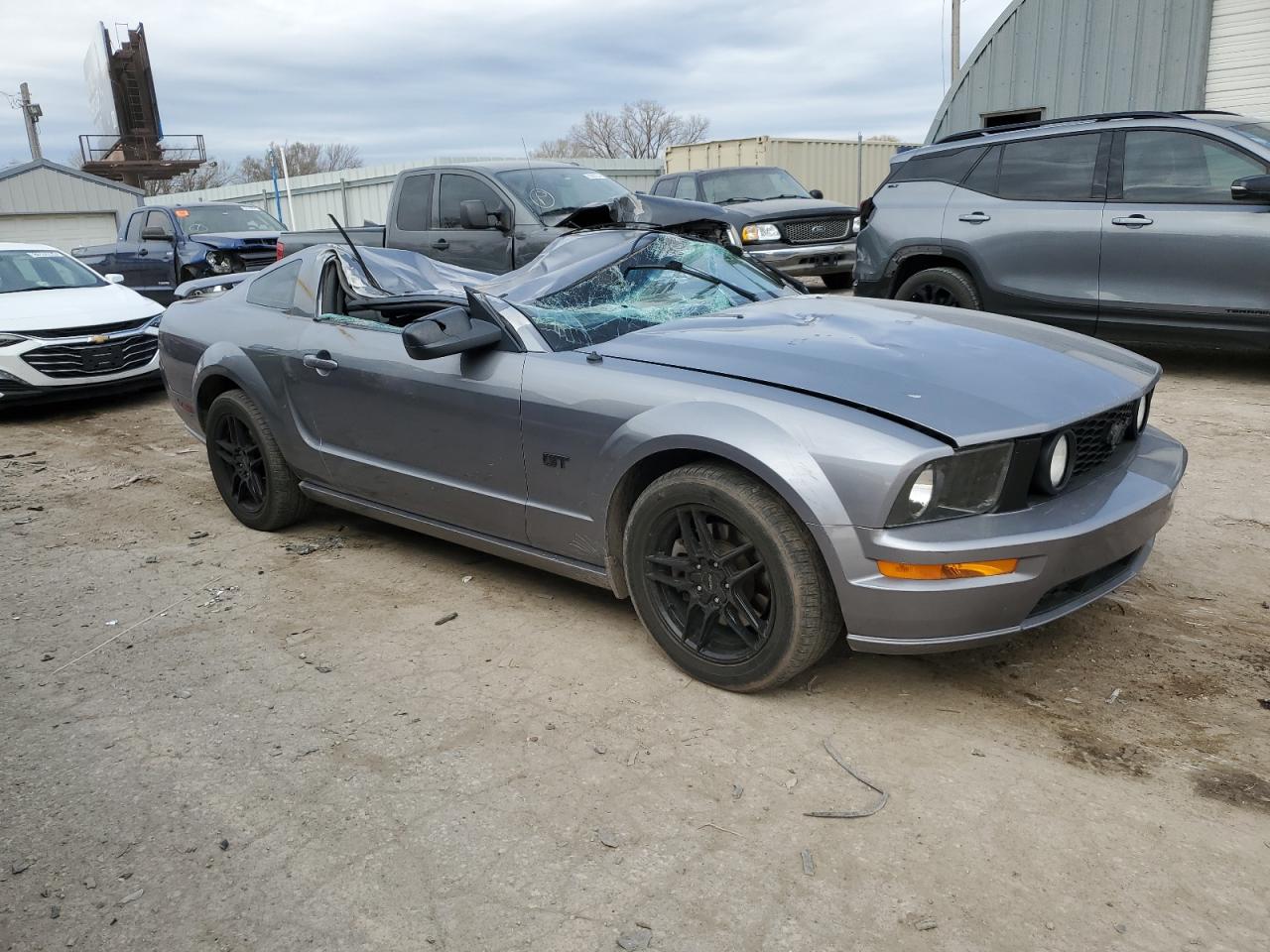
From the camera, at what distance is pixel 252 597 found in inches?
173

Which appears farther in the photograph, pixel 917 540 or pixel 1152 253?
pixel 1152 253

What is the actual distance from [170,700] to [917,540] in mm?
2497

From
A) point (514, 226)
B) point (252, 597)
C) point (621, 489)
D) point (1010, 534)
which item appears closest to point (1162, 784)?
point (1010, 534)

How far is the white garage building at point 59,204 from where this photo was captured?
32.4 metres

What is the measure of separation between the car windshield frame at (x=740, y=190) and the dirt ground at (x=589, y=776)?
9.58m

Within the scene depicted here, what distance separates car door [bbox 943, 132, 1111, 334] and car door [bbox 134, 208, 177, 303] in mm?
10854

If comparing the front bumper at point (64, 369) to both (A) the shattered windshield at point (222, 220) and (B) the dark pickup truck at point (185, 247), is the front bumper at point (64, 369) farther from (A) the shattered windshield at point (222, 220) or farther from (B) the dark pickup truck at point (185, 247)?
(A) the shattered windshield at point (222, 220)

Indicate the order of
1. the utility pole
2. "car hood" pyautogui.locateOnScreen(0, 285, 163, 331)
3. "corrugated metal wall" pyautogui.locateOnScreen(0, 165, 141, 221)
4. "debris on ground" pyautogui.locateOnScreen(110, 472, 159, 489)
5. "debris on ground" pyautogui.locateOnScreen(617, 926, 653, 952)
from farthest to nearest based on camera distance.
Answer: the utility pole < "corrugated metal wall" pyautogui.locateOnScreen(0, 165, 141, 221) < "car hood" pyautogui.locateOnScreen(0, 285, 163, 331) < "debris on ground" pyautogui.locateOnScreen(110, 472, 159, 489) < "debris on ground" pyautogui.locateOnScreen(617, 926, 653, 952)

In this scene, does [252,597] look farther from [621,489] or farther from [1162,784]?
[1162,784]

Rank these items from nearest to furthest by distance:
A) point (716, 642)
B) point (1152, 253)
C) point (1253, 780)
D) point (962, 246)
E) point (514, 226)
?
point (1253, 780) < point (716, 642) < point (1152, 253) < point (962, 246) < point (514, 226)

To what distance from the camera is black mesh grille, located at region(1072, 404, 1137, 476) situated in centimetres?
317

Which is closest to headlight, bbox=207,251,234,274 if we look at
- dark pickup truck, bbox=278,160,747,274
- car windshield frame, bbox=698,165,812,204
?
dark pickup truck, bbox=278,160,747,274

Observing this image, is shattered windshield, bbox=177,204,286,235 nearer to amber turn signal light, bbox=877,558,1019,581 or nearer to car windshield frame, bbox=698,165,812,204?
car windshield frame, bbox=698,165,812,204

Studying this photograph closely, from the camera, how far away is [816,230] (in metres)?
12.1
